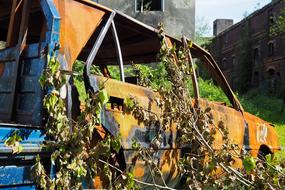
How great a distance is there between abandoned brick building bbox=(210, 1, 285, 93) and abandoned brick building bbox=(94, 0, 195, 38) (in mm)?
13462

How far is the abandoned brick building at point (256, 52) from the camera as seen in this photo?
1272 inches

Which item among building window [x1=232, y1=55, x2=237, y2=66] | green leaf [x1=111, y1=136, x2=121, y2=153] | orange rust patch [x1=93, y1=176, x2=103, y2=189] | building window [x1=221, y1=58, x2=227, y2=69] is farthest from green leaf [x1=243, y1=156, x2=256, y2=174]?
building window [x1=221, y1=58, x2=227, y2=69]

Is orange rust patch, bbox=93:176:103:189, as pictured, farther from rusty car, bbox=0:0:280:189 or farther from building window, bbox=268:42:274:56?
building window, bbox=268:42:274:56

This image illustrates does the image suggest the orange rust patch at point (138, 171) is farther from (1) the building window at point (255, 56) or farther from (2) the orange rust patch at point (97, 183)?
(1) the building window at point (255, 56)

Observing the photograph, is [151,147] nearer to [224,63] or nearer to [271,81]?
[271,81]

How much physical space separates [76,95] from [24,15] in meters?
0.82

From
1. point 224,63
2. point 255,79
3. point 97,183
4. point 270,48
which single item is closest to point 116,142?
point 97,183

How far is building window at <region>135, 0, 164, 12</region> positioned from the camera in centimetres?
1953

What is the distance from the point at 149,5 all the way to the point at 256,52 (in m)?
18.0

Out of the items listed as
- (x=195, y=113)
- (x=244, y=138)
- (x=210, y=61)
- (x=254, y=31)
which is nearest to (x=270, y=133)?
(x=244, y=138)

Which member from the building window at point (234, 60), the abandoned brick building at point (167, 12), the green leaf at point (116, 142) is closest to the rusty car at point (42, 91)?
the green leaf at point (116, 142)

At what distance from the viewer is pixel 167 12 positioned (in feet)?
64.0

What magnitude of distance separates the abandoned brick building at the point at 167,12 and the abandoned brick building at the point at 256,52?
44.2 ft

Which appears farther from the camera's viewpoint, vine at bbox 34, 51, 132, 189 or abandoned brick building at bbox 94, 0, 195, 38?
abandoned brick building at bbox 94, 0, 195, 38
